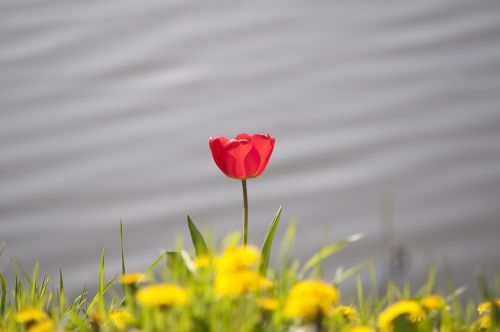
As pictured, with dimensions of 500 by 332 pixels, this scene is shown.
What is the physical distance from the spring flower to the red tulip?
399 millimetres

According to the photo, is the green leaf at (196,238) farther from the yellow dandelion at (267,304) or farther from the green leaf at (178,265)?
the yellow dandelion at (267,304)

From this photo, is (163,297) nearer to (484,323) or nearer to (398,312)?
(398,312)

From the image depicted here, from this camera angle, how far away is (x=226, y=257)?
0.65 m

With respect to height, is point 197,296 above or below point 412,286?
above

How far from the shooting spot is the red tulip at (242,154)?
3.41ft

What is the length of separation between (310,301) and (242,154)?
43 centimetres

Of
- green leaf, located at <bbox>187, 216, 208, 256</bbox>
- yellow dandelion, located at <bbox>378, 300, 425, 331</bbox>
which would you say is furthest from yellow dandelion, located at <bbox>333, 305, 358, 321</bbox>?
green leaf, located at <bbox>187, 216, 208, 256</bbox>

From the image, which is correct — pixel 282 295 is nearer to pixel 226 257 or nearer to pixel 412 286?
pixel 226 257

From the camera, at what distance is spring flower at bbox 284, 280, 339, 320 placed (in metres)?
0.63

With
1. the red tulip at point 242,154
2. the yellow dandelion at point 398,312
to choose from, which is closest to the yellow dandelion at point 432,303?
the yellow dandelion at point 398,312

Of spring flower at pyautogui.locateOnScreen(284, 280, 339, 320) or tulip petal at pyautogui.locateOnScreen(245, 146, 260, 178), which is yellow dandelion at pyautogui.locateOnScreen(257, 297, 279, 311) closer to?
spring flower at pyautogui.locateOnScreen(284, 280, 339, 320)

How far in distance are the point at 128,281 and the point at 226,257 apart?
0.13 m

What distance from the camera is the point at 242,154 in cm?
104

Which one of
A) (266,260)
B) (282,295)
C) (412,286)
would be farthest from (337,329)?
(412,286)
